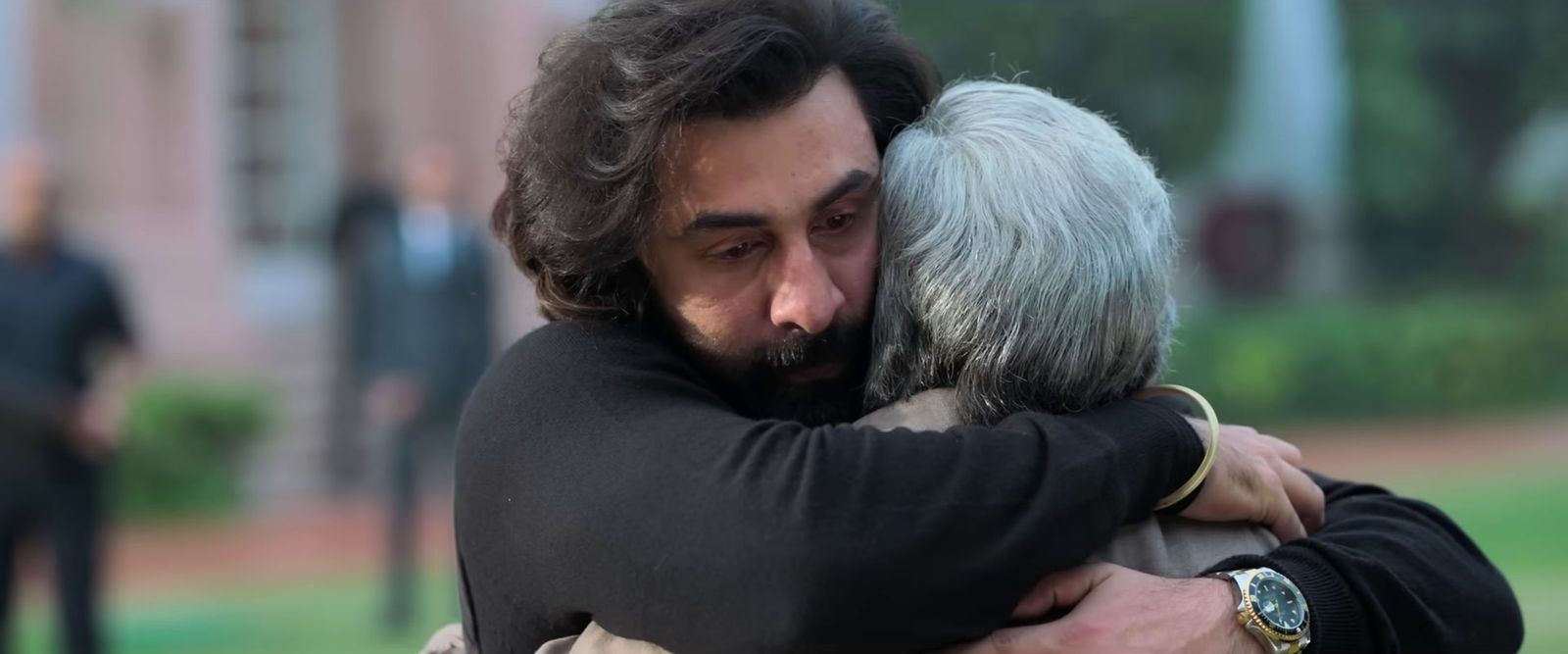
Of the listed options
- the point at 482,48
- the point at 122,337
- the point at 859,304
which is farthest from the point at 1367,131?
the point at 859,304

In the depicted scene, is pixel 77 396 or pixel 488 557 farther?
pixel 77 396

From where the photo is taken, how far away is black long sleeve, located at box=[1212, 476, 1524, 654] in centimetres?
226

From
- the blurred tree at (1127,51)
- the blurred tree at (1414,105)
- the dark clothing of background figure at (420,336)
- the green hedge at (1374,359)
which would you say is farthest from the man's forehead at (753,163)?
the blurred tree at (1414,105)

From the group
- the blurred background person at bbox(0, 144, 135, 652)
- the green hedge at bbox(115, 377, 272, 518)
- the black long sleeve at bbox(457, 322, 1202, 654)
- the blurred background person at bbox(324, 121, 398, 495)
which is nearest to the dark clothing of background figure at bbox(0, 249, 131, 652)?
the blurred background person at bbox(0, 144, 135, 652)

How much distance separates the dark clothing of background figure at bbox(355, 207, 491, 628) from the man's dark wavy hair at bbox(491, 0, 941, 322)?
704cm

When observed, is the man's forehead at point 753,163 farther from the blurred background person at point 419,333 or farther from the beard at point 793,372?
the blurred background person at point 419,333

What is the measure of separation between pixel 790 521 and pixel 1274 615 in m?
0.58

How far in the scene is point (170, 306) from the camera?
14.3 meters

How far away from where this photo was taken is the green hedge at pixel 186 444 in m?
13.0

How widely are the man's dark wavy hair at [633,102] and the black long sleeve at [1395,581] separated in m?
0.75

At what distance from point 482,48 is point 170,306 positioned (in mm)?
3443

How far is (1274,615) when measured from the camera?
2.21 metres

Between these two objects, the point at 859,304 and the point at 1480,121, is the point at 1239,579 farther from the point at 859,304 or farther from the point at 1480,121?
the point at 1480,121

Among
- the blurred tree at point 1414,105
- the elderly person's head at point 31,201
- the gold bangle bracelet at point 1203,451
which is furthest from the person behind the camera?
the blurred tree at point 1414,105
